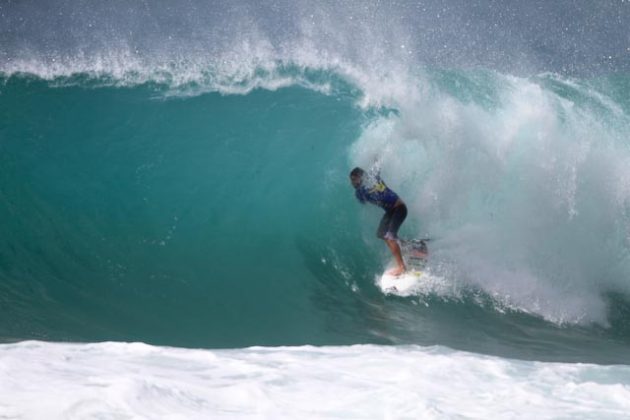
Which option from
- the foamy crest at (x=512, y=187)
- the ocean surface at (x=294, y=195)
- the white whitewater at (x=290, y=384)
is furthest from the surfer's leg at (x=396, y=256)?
the white whitewater at (x=290, y=384)

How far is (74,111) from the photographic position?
8.82 m

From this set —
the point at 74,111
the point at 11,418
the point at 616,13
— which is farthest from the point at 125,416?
the point at 616,13

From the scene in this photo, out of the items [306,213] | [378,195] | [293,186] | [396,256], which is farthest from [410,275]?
[293,186]

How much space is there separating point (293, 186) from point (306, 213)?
0.45 meters

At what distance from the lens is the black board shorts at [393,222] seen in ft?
22.5

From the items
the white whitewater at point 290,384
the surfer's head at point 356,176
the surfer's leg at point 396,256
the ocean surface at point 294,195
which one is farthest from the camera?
the surfer's leg at point 396,256

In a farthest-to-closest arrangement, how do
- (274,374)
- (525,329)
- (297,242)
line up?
(297,242)
(525,329)
(274,374)

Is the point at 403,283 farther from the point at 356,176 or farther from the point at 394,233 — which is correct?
the point at 356,176

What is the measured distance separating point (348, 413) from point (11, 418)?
1701 millimetres

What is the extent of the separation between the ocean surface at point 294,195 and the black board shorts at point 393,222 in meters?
0.55

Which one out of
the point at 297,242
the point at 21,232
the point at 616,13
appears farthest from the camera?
the point at 616,13

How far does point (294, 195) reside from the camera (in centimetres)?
832

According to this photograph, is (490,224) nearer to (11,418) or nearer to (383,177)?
(383,177)

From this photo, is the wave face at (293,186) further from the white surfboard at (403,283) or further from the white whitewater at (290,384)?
the white whitewater at (290,384)
